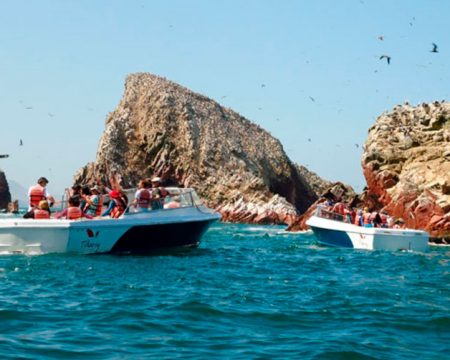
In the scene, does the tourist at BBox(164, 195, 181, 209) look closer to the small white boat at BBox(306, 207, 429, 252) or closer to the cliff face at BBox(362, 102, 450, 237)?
the small white boat at BBox(306, 207, 429, 252)

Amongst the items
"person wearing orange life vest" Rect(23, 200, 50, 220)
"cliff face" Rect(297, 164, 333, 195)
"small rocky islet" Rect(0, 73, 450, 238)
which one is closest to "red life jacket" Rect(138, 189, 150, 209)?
"person wearing orange life vest" Rect(23, 200, 50, 220)

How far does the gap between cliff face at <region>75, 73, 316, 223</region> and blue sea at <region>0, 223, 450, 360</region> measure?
Answer: 59.1 metres

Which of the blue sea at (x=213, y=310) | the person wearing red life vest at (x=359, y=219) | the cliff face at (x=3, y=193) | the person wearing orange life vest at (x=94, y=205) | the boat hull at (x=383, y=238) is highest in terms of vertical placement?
the cliff face at (x=3, y=193)

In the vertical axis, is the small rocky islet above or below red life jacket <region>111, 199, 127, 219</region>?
above

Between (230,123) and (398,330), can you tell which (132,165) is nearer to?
(230,123)

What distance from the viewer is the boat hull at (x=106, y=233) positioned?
67.2 ft

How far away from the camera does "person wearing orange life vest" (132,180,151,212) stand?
72.7 feet

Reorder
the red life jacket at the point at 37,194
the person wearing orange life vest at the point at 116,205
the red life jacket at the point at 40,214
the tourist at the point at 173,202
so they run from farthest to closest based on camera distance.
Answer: the tourist at the point at 173,202 < the person wearing orange life vest at the point at 116,205 < the red life jacket at the point at 37,194 < the red life jacket at the point at 40,214

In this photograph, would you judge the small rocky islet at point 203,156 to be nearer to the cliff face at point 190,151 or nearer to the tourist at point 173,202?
the cliff face at point 190,151

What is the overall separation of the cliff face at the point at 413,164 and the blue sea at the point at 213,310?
1626cm

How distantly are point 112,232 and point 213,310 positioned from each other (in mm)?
9680

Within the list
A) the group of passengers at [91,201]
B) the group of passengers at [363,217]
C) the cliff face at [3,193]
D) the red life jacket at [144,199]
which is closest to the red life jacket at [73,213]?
the group of passengers at [91,201]

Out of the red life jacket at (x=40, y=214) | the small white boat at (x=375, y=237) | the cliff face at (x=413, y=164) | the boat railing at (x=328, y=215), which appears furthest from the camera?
the cliff face at (x=413, y=164)

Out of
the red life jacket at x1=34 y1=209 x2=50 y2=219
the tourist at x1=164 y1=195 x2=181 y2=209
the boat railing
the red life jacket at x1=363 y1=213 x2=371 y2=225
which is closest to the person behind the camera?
the red life jacket at x1=34 y1=209 x2=50 y2=219
